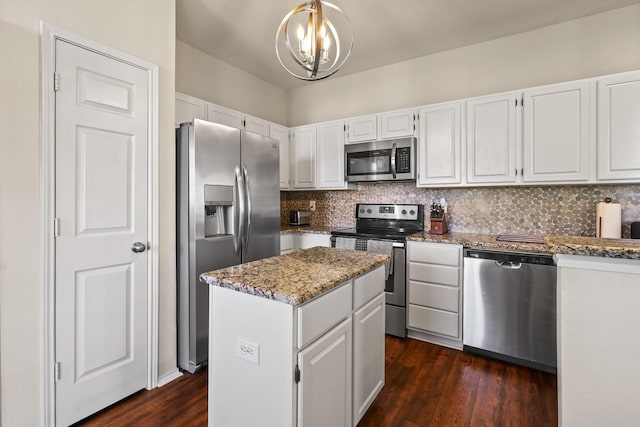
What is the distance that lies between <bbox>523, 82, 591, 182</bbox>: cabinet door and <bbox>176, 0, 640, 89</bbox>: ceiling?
2.28 ft

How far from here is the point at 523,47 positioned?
2.92 metres

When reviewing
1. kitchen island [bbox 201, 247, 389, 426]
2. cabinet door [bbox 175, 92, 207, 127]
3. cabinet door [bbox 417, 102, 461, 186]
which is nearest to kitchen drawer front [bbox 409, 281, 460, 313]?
cabinet door [bbox 417, 102, 461, 186]

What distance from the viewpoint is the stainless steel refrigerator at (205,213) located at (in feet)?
7.38

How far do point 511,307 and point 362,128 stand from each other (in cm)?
222

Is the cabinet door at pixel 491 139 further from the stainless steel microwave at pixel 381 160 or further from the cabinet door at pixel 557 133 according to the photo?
the stainless steel microwave at pixel 381 160

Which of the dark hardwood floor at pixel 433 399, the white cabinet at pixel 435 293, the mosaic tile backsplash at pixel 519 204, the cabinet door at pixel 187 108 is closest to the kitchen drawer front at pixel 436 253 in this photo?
the white cabinet at pixel 435 293

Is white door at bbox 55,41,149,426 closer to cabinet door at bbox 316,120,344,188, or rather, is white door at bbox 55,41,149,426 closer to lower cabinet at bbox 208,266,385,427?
lower cabinet at bbox 208,266,385,427

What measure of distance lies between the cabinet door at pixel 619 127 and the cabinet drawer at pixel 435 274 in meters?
1.30

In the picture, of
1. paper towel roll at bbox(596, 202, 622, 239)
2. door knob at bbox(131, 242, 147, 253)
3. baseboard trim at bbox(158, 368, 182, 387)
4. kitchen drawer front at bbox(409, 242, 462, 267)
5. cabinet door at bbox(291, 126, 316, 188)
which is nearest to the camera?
door knob at bbox(131, 242, 147, 253)

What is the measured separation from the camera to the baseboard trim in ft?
7.05

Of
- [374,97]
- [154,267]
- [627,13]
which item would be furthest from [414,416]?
[627,13]

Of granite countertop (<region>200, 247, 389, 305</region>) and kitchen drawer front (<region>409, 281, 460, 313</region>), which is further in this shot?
kitchen drawer front (<region>409, 281, 460, 313</region>)

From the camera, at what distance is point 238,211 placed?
8.15 feet

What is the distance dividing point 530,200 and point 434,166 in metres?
0.91
